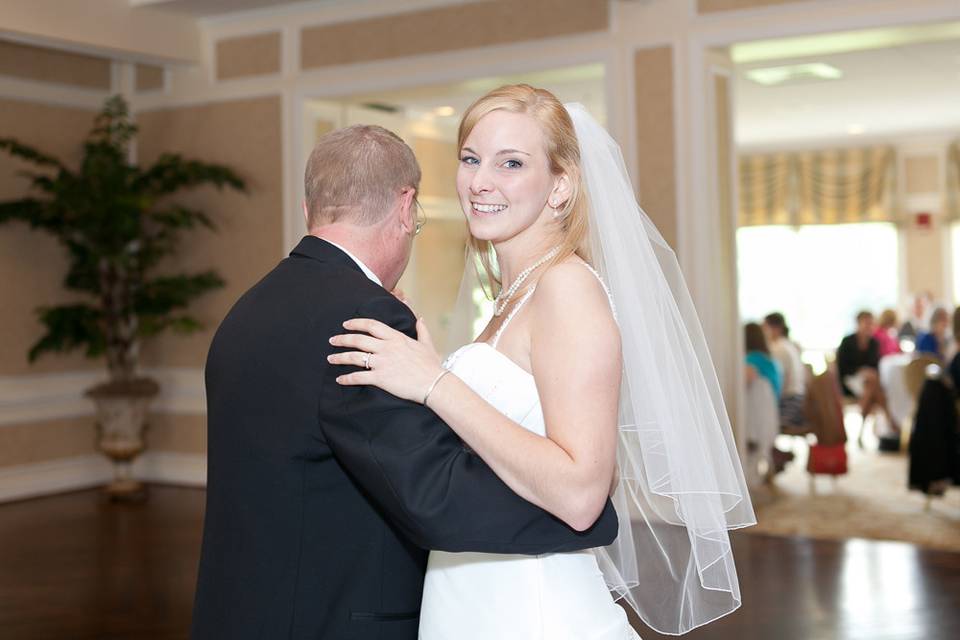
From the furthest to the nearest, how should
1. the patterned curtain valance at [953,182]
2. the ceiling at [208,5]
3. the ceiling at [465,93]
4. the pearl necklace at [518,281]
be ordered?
the patterned curtain valance at [953,182] → the ceiling at [208,5] → the ceiling at [465,93] → the pearl necklace at [518,281]

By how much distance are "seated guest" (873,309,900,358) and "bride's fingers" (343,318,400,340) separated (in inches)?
414

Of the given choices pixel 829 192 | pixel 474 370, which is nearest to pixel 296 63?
pixel 474 370

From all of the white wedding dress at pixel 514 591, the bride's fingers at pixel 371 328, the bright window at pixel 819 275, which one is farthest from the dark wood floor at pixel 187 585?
Answer: the bright window at pixel 819 275

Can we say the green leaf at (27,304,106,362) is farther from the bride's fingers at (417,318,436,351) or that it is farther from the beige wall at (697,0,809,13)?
the bride's fingers at (417,318,436,351)

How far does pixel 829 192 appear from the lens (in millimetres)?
14453

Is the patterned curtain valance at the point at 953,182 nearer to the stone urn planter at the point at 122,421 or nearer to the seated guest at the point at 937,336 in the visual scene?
the seated guest at the point at 937,336

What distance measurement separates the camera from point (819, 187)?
14531 mm

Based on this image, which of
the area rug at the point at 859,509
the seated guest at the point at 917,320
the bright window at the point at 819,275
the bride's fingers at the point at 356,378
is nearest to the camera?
the bride's fingers at the point at 356,378

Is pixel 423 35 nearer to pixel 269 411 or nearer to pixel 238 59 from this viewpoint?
pixel 238 59

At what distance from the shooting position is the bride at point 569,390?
176 cm

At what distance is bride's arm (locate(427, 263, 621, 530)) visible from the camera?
1.75 metres

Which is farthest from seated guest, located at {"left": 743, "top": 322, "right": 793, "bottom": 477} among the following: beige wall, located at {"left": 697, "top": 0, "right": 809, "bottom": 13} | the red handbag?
beige wall, located at {"left": 697, "top": 0, "right": 809, "bottom": 13}

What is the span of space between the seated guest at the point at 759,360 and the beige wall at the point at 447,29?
8.65 ft

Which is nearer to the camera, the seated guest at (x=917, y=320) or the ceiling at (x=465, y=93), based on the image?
the ceiling at (x=465, y=93)
